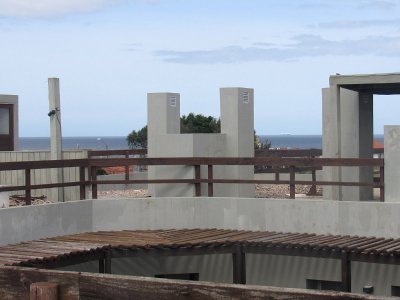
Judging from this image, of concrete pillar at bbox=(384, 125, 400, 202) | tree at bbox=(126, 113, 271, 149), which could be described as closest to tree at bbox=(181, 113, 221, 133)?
tree at bbox=(126, 113, 271, 149)

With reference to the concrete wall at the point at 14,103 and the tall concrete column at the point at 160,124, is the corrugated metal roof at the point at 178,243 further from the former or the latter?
the concrete wall at the point at 14,103

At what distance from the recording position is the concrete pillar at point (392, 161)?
11602mm

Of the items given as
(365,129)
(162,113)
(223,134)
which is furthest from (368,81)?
(162,113)

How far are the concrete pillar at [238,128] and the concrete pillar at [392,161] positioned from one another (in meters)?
3.75

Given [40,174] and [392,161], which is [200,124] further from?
[392,161]

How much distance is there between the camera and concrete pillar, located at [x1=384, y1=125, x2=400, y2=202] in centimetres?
1160

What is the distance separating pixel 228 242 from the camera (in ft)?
35.8

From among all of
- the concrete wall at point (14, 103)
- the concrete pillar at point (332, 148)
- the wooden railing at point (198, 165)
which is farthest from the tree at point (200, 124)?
the wooden railing at point (198, 165)

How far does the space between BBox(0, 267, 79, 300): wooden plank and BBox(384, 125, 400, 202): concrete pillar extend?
805 cm

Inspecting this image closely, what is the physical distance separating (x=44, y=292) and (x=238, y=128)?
1093 centimetres

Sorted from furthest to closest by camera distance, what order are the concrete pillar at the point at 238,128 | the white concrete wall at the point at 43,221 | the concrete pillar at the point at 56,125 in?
the concrete pillar at the point at 238,128, the concrete pillar at the point at 56,125, the white concrete wall at the point at 43,221

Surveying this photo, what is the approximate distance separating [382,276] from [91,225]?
4.46 meters

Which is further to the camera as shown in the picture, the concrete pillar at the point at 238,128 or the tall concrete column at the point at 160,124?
the concrete pillar at the point at 238,128

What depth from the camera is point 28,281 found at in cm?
447
